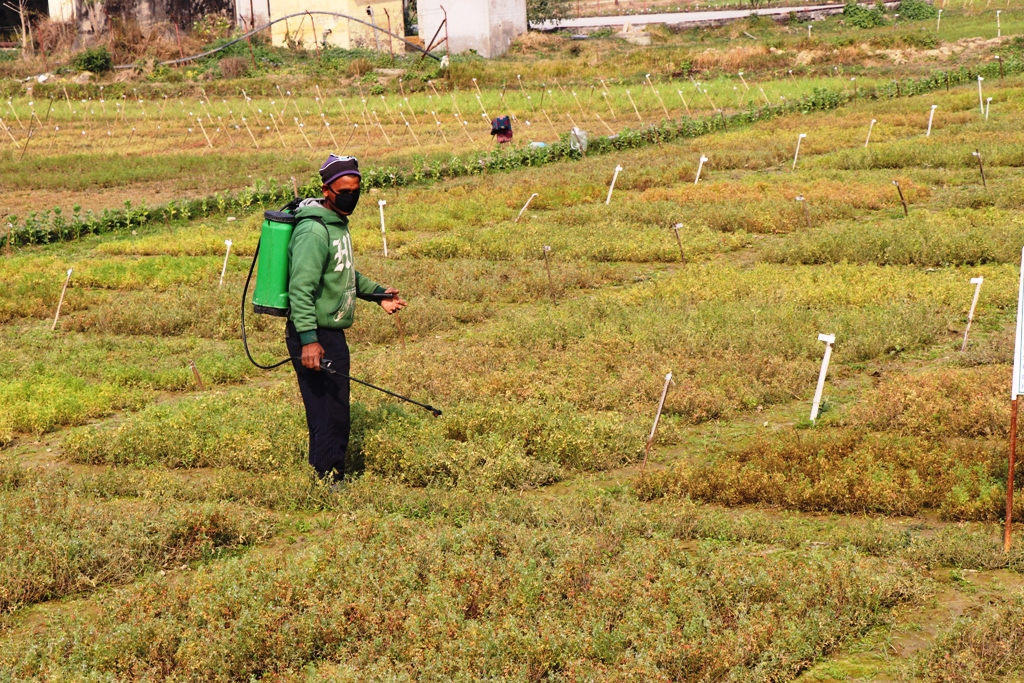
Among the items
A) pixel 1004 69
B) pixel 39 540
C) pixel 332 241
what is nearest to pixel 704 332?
pixel 332 241

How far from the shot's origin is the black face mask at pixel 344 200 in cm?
788

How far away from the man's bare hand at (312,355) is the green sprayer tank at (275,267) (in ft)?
1.07

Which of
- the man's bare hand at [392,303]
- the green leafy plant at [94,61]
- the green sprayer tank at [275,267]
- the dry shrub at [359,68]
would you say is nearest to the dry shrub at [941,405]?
the man's bare hand at [392,303]

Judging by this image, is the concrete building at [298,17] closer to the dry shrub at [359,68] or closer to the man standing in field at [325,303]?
the dry shrub at [359,68]

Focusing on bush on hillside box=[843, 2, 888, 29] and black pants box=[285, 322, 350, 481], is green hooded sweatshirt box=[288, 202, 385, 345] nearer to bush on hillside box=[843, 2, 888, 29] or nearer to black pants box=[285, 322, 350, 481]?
black pants box=[285, 322, 350, 481]

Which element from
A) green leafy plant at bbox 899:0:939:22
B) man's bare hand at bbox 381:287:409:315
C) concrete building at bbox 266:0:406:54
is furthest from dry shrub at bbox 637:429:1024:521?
green leafy plant at bbox 899:0:939:22

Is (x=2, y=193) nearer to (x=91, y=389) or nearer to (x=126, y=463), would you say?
(x=91, y=389)

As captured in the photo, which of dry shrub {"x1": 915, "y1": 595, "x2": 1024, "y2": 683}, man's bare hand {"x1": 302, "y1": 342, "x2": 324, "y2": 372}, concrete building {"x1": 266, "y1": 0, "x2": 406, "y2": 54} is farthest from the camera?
concrete building {"x1": 266, "y1": 0, "x2": 406, "y2": 54}

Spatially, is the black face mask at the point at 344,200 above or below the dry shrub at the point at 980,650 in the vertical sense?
above

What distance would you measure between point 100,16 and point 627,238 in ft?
134

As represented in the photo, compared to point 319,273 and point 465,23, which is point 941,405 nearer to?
point 319,273

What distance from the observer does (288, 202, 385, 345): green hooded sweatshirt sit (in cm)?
768

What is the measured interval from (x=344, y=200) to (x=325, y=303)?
0.71 metres

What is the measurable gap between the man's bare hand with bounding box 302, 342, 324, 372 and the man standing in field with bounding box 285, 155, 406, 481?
0.08ft
